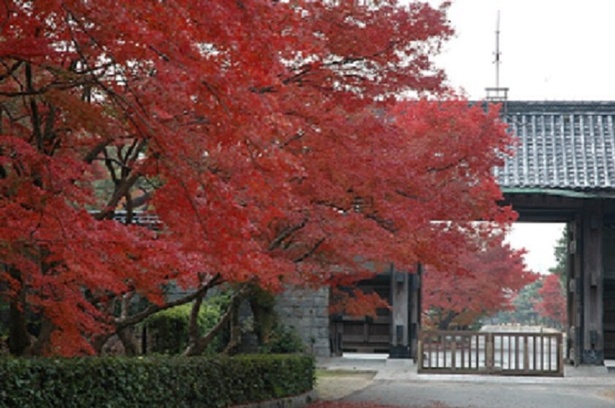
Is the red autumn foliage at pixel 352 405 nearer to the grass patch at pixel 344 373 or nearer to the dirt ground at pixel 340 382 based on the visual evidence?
the dirt ground at pixel 340 382

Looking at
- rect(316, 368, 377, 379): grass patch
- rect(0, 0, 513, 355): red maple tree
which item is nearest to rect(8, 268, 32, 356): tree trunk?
rect(0, 0, 513, 355): red maple tree

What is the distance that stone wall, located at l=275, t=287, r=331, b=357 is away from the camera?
24.6 metres

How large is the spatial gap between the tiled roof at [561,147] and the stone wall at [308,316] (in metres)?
5.49

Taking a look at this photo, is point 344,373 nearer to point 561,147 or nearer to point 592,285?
point 592,285

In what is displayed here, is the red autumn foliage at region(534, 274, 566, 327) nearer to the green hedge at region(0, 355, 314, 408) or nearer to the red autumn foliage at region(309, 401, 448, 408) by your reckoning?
the red autumn foliage at region(309, 401, 448, 408)

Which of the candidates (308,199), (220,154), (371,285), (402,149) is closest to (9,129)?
(220,154)

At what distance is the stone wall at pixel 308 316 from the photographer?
969 inches

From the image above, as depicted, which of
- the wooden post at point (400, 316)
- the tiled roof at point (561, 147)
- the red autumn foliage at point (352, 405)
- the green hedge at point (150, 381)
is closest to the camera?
the green hedge at point (150, 381)

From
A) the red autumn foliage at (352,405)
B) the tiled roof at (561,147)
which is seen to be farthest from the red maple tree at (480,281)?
the red autumn foliage at (352,405)

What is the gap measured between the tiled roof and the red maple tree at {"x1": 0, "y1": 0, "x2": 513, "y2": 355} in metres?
9.11

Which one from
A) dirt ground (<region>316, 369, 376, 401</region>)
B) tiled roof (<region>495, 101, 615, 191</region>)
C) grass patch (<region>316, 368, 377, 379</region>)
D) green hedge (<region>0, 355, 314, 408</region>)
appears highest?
tiled roof (<region>495, 101, 615, 191</region>)

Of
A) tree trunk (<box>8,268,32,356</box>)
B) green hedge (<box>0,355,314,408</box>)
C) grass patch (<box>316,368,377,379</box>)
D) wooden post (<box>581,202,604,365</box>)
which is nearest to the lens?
green hedge (<box>0,355,314,408</box>)

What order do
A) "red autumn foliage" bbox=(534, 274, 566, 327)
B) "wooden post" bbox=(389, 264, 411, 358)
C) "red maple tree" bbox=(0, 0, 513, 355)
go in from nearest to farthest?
1. "red maple tree" bbox=(0, 0, 513, 355)
2. "wooden post" bbox=(389, 264, 411, 358)
3. "red autumn foliage" bbox=(534, 274, 566, 327)

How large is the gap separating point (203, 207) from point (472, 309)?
26.9m
